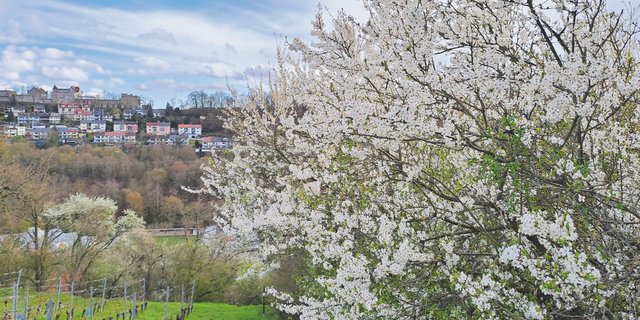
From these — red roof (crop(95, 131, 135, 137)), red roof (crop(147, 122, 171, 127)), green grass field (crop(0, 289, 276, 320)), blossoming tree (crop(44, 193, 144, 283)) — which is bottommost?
green grass field (crop(0, 289, 276, 320))

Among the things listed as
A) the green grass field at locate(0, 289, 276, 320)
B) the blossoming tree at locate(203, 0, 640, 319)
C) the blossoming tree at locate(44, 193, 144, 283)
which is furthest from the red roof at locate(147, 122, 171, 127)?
the blossoming tree at locate(203, 0, 640, 319)

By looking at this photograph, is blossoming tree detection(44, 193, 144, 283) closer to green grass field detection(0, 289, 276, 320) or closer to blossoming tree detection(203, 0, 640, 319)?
green grass field detection(0, 289, 276, 320)

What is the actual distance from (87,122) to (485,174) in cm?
10359

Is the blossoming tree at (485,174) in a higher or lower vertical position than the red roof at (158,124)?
lower

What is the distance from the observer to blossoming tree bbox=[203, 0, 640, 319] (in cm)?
308

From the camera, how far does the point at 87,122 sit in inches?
3807

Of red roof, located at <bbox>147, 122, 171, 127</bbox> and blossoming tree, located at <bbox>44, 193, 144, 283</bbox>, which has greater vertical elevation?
red roof, located at <bbox>147, 122, 171, 127</bbox>

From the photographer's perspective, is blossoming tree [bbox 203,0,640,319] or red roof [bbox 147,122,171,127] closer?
blossoming tree [bbox 203,0,640,319]

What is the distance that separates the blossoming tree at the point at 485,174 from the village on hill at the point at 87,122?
1882 inches

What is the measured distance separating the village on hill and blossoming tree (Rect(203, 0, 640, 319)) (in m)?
47.8

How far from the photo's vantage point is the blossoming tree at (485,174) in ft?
10.1

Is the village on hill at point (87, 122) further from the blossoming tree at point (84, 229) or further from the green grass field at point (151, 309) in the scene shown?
the green grass field at point (151, 309)

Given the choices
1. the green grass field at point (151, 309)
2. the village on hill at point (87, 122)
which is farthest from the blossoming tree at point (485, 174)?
the village on hill at point (87, 122)

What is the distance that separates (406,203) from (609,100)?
1.88 metres
